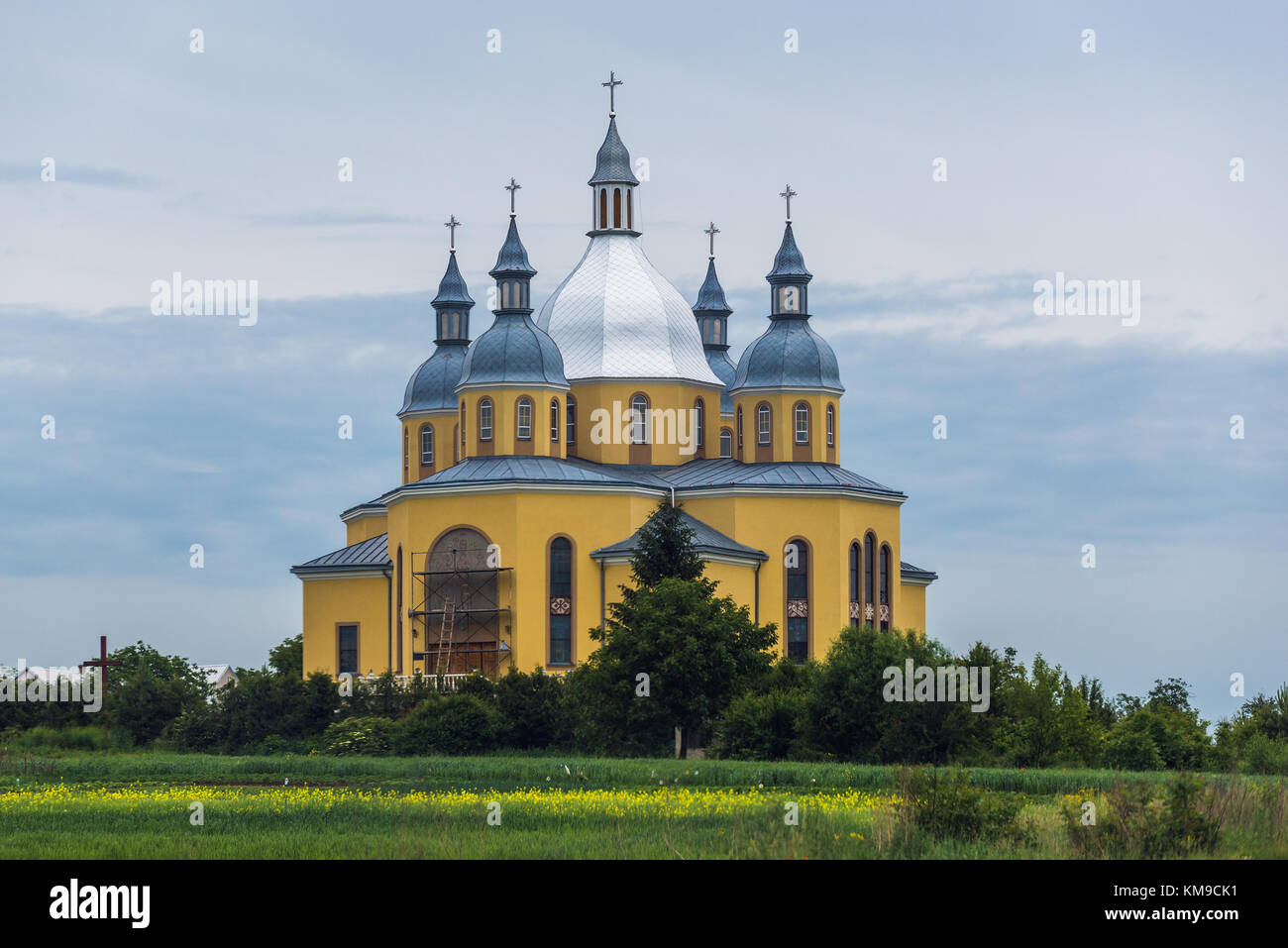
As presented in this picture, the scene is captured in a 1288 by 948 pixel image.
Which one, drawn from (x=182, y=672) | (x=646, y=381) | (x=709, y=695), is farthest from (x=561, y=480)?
(x=182, y=672)

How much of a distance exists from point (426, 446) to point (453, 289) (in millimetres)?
5929

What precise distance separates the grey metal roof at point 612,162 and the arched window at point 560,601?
1555 cm

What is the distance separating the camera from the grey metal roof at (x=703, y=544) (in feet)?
211

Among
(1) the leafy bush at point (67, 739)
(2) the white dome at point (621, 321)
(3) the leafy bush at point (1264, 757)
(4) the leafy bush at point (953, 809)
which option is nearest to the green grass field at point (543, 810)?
(4) the leafy bush at point (953, 809)

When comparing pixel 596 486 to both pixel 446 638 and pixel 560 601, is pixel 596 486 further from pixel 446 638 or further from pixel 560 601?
pixel 446 638

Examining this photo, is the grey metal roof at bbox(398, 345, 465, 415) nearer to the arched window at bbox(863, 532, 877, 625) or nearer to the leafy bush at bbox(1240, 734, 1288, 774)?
the arched window at bbox(863, 532, 877, 625)

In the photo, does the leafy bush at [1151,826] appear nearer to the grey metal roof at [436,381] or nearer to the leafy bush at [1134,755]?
the leafy bush at [1134,755]

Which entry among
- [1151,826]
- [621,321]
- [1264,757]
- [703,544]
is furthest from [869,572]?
[1151,826]

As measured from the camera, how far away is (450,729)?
56.0m

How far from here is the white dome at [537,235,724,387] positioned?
234ft
